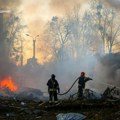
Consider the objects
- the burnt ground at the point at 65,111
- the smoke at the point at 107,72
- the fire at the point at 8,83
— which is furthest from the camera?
the fire at the point at 8,83

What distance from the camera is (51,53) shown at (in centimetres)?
7281

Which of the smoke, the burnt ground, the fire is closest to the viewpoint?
the burnt ground

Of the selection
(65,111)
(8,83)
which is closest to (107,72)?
(8,83)

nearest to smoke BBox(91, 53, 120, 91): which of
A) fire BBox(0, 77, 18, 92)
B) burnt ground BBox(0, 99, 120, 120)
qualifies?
fire BBox(0, 77, 18, 92)

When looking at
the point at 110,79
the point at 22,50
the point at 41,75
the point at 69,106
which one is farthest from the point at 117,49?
the point at 69,106

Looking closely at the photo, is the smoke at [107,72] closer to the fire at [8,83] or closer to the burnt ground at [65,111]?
the fire at [8,83]

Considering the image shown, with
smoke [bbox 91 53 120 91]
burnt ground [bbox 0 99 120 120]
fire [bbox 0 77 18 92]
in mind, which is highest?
smoke [bbox 91 53 120 91]

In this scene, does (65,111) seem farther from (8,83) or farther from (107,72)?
(8,83)

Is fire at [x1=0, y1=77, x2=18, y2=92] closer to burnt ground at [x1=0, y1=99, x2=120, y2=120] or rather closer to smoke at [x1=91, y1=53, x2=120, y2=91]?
smoke at [x1=91, y1=53, x2=120, y2=91]

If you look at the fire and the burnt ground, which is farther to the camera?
the fire

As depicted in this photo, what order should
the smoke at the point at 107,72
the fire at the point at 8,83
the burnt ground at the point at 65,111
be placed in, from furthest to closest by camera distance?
the fire at the point at 8,83
the smoke at the point at 107,72
the burnt ground at the point at 65,111

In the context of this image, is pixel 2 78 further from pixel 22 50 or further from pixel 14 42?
pixel 22 50

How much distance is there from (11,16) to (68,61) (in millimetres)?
12754

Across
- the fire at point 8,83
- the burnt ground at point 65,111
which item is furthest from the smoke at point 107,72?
the burnt ground at point 65,111
